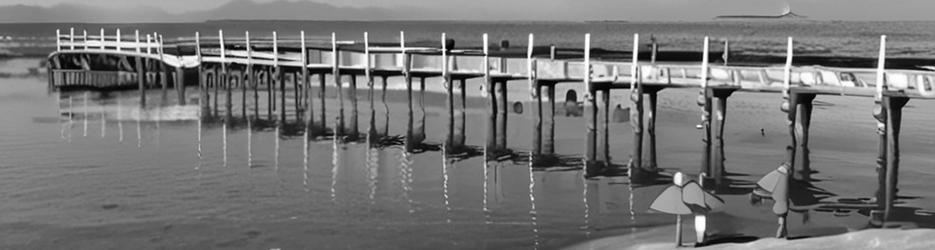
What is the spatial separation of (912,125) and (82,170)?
28.1 meters

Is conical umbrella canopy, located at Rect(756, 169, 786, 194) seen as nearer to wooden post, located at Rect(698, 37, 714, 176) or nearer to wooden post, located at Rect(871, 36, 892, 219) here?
wooden post, located at Rect(871, 36, 892, 219)

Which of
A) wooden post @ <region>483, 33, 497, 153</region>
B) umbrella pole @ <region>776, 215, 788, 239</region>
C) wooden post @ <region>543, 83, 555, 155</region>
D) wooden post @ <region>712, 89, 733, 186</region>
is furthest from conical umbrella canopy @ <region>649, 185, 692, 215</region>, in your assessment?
wooden post @ <region>483, 33, 497, 153</region>

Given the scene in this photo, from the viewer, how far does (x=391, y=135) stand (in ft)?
126

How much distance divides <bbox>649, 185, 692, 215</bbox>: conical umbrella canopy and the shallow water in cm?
320

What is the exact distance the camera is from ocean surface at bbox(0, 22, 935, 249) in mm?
20812

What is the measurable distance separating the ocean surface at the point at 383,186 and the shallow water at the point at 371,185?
0.20 ft

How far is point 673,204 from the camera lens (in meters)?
16.9

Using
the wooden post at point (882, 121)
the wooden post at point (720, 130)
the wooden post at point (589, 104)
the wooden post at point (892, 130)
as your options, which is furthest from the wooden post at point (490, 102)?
the wooden post at point (892, 130)

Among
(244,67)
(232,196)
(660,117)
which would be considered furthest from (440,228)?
(244,67)

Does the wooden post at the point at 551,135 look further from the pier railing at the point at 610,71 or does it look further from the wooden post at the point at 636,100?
the wooden post at the point at 636,100

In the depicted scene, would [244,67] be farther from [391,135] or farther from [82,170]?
[82,170]

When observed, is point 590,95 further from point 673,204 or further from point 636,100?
point 673,204

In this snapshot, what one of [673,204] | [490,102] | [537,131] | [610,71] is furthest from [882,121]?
[490,102]

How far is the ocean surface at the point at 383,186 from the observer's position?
20.8 meters
